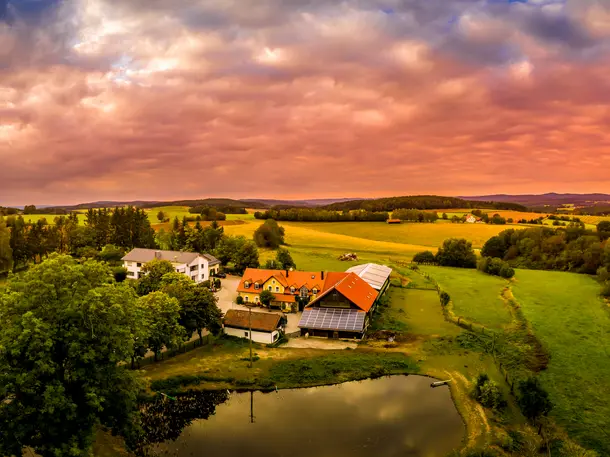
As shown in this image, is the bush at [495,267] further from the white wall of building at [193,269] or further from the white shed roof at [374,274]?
the white wall of building at [193,269]

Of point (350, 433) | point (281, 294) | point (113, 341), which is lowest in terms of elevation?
point (350, 433)

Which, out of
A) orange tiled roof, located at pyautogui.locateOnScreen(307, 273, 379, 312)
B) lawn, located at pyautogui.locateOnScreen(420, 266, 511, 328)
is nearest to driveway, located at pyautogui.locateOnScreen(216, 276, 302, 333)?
orange tiled roof, located at pyautogui.locateOnScreen(307, 273, 379, 312)

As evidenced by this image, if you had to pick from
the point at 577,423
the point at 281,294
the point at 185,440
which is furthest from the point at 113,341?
the point at 281,294

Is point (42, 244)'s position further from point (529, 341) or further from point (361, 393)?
point (529, 341)

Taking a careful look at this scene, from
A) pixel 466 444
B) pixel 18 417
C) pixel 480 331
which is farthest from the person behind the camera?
pixel 480 331

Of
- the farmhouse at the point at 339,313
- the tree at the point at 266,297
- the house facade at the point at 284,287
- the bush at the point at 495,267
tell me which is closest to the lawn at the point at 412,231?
the bush at the point at 495,267

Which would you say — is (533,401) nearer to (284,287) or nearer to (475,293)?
(284,287)

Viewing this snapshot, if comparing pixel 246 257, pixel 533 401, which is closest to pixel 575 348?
pixel 533 401
